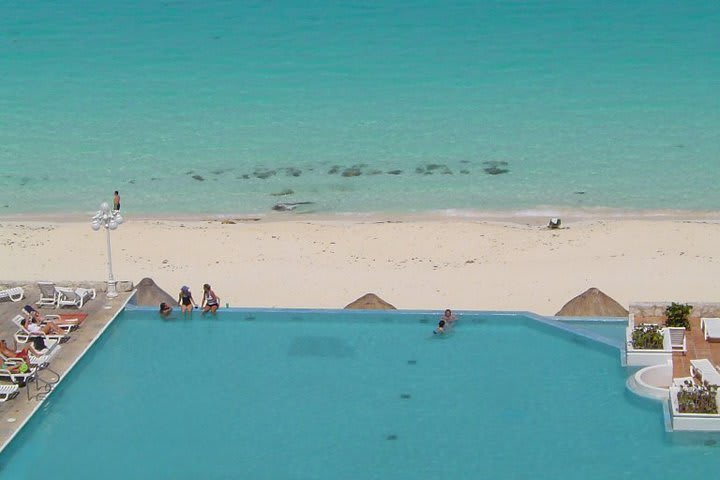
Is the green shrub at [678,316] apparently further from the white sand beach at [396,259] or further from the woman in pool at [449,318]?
the white sand beach at [396,259]

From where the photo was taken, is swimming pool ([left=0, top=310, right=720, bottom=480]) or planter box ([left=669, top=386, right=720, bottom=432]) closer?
swimming pool ([left=0, top=310, right=720, bottom=480])

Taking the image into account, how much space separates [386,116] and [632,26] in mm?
21211

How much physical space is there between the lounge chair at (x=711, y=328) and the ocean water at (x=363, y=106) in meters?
14.7

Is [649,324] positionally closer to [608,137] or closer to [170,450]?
[170,450]

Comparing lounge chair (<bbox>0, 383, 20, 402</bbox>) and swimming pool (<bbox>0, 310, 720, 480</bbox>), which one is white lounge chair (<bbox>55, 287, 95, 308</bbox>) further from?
lounge chair (<bbox>0, 383, 20, 402</bbox>)

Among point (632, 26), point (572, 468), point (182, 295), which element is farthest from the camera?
point (632, 26)

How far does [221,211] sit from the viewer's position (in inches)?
1361

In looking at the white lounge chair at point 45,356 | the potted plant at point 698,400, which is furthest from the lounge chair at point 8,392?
the potted plant at point 698,400

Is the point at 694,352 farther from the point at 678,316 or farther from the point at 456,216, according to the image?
the point at 456,216

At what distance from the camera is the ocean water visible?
119ft

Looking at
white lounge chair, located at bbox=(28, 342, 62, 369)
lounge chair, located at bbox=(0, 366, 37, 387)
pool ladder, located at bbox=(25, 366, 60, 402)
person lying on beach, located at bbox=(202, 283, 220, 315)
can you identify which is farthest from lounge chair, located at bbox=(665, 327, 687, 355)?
lounge chair, located at bbox=(0, 366, 37, 387)

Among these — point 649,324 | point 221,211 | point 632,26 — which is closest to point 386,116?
point 221,211

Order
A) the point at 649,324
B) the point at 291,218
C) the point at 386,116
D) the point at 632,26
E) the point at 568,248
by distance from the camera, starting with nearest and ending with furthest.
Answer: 1. the point at 649,324
2. the point at 568,248
3. the point at 291,218
4. the point at 386,116
5. the point at 632,26

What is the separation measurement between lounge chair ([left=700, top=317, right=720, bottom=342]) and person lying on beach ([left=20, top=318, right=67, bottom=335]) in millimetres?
10763
